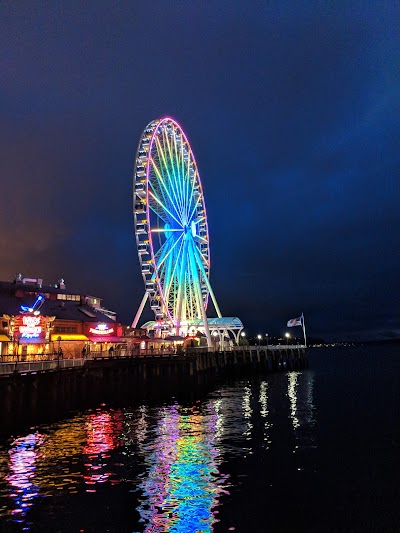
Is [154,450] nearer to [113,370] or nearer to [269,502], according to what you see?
[269,502]

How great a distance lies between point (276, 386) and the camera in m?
63.0

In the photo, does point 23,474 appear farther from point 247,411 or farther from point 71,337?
point 71,337

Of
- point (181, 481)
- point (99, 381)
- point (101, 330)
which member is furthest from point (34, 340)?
point (181, 481)

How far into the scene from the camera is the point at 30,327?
145 feet

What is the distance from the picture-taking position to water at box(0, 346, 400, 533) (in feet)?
53.7

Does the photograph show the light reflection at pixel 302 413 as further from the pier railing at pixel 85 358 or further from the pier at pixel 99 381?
the pier railing at pixel 85 358

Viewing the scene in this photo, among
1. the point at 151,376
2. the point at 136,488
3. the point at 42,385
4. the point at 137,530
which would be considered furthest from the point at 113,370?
the point at 137,530

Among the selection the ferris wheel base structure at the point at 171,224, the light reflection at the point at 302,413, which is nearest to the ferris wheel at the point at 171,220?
the ferris wheel base structure at the point at 171,224

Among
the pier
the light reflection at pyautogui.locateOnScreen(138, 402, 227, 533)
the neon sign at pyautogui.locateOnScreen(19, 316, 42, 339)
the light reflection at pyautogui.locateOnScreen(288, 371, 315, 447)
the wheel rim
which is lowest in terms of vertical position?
the light reflection at pyautogui.locateOnScreen(138, 402, 227, 533)

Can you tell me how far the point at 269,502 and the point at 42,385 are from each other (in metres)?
21.4

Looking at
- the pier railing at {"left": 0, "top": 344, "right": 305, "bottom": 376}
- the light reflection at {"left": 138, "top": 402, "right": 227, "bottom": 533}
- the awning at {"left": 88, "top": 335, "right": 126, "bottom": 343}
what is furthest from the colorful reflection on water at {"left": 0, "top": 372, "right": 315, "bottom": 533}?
the awning at {"left": 88, "top": 335, "right": 126, "bottom": 343}

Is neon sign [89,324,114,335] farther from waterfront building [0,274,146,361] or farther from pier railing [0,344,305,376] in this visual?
pier railing [0,344,305,376]

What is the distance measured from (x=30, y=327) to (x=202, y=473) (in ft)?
88.4

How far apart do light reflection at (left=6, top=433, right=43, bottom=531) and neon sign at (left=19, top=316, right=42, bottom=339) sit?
16.4 meters
